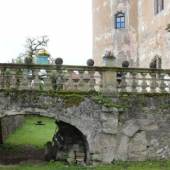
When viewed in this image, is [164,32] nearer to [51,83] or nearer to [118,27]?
[118,27]

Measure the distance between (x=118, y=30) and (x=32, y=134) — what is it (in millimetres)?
8128

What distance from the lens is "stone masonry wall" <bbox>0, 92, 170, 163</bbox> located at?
61.0ft

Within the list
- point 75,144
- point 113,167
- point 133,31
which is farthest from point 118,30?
point 113,167

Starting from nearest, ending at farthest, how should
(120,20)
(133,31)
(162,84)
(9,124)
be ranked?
(162,84), (9,124), (133,31), (120,20)

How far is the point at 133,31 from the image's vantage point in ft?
105

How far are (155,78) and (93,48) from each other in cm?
1566

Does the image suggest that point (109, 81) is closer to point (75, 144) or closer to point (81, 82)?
point (81, 82)

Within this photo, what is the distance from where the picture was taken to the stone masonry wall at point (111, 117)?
1859cm

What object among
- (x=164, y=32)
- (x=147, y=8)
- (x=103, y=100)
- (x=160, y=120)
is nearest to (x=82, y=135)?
(x=103, y=100)

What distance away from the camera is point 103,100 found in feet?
62.4

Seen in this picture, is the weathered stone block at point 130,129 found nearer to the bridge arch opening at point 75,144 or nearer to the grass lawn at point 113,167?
the grass lawn at point 113,167

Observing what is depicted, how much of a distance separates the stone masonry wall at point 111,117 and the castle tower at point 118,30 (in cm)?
1215

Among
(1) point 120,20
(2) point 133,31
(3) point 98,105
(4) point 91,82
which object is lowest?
(3) point 98,105

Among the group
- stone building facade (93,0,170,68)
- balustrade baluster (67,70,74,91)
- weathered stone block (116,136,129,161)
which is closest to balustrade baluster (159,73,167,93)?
weathered stone block (116,136,129,161)
